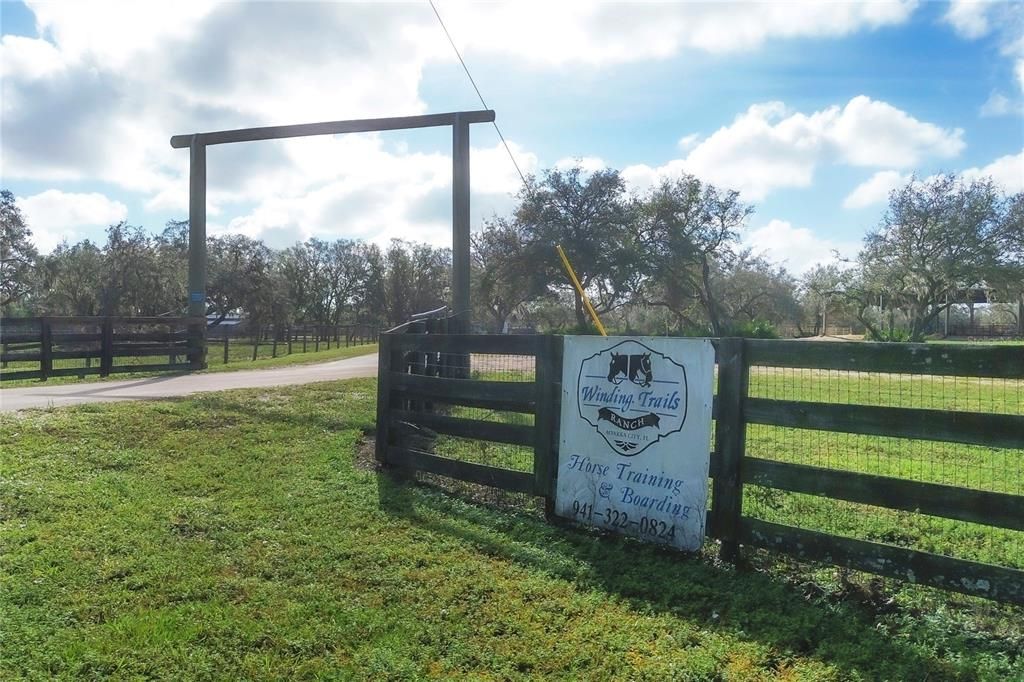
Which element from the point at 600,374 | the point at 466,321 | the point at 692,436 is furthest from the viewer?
the point at 466,321

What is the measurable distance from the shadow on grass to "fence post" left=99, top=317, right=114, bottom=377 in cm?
1099

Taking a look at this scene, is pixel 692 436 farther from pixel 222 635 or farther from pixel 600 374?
pixel 222 635

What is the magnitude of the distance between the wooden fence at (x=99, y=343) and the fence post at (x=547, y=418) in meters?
11.1

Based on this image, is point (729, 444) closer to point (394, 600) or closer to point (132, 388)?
point (394, 600)

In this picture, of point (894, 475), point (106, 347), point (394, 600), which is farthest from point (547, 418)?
point (106, 347)

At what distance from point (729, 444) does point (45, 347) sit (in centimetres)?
1313

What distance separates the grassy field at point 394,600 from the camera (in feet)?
9.71

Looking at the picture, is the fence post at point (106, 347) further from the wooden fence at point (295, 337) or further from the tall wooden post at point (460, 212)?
the wooden fence at point (295, 337)

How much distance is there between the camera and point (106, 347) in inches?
535

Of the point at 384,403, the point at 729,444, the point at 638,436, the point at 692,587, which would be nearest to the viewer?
the point at 692,587

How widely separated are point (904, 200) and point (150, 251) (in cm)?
4515

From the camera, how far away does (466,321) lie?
10.4m

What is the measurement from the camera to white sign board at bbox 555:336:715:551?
420 cm

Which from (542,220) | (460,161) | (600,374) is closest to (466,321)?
(460,161)
